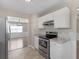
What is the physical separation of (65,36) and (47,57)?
3.73 feet

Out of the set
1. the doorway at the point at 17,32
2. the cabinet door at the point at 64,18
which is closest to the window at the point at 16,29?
the doorway at the point at 17,32

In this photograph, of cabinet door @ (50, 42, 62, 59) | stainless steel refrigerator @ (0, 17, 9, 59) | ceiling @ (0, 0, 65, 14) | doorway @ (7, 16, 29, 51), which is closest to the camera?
stainless steel refrigerator @ (0, 17, 9, 59)

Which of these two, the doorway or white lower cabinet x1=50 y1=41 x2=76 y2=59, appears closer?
white lower cabinet x1=50 y1=41 x2=76 y2=59

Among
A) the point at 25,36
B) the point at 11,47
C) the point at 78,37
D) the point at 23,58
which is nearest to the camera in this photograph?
the point at 78,37

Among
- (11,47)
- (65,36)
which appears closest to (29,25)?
(11,47)

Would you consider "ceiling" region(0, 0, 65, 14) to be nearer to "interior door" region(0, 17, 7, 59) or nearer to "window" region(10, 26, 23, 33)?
"interior door" region(0, 17, 7, 59)

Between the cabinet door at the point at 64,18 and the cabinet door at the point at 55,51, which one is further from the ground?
the cabinet door at the point at 64,18

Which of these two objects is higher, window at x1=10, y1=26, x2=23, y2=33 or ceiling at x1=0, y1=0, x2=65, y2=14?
ceiling at x1=0, y1=0, x2=65, y2=14

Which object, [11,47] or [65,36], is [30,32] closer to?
[11,47]

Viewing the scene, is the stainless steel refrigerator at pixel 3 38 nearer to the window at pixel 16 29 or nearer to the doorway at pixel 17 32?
the doorway at pixel 17 32

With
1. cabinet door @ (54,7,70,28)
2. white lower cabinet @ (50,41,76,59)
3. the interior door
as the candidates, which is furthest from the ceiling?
white lower cabinet @ (50,41,76,59)

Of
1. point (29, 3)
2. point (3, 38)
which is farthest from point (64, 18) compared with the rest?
point (3, 38)

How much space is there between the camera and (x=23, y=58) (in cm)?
377

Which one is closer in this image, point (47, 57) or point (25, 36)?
point (47, 57)
